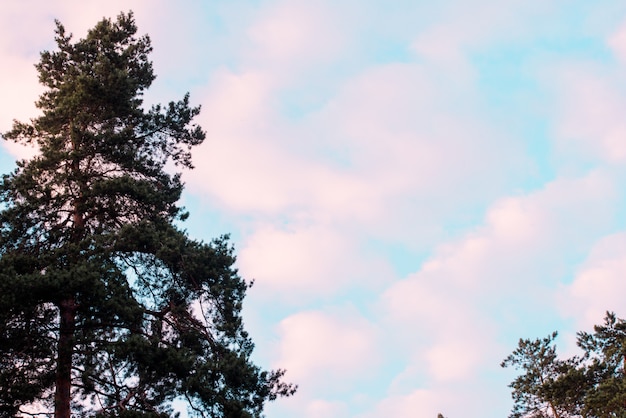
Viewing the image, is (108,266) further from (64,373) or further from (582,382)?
(582,382)

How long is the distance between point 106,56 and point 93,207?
559 cm

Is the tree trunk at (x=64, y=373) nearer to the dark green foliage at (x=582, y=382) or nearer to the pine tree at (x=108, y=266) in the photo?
the pine tree at (x=108, y=266)

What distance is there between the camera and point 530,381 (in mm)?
28359

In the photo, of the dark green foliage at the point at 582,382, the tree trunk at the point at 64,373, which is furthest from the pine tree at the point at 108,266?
the dark green foliage at the point at 582,382

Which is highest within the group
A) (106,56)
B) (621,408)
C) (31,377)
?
(106,56)

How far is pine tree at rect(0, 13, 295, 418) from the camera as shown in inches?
575

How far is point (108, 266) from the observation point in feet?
49.8

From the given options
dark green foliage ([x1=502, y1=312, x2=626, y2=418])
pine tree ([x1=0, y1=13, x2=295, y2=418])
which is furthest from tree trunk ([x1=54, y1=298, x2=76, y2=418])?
dark green foliage ([x1=502, y1=312, x2=626, y2=418])

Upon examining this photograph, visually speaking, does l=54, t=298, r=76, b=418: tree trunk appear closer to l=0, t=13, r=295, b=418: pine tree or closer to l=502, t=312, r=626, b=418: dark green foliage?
l=0, t=13, r=295, b=418: pine tree

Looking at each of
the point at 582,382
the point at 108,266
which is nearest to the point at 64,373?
the point at 108,266

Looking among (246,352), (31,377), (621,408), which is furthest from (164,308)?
(621,408)

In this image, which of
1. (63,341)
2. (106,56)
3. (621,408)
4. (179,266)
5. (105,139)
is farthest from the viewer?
(621,408)

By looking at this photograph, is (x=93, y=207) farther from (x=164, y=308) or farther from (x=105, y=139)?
(x=164, y=308)

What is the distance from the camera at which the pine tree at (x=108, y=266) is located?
14594 mm
